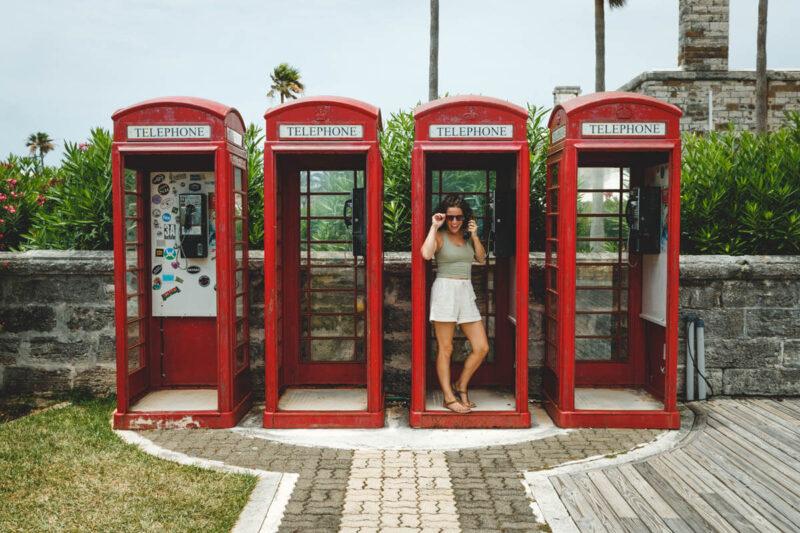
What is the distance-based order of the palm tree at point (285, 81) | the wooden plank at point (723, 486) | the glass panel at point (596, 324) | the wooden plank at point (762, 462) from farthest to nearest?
1. the palm tree at point (285, 81)
2. the glass panel at point (596, 324)
3. the wooden plank at point (762, 462)
4. the wooden plank at point (723, 486)

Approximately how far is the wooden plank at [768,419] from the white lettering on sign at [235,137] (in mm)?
5049

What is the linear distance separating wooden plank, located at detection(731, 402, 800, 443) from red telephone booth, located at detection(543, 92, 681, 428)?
800mm

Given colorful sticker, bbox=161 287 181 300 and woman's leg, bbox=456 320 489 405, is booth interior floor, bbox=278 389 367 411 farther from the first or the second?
colorful sticker, bbox=161 287 181 300

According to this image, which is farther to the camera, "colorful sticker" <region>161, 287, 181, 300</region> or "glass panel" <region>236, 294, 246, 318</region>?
"colorful sticker" <region>161, 287, 181, 300</region>

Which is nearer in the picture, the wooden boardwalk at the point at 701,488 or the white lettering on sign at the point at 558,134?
the wooden boardwalk at the point at 701,488

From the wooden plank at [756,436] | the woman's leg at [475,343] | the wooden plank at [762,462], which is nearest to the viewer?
the wooden plank at [762,462]

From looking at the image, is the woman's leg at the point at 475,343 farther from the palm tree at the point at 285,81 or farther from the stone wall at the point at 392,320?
the palm tree at the point at 285,81

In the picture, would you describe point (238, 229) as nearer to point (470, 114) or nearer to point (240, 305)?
point (240, 305)

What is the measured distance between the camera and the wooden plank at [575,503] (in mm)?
3608

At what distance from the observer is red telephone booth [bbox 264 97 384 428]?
538cm

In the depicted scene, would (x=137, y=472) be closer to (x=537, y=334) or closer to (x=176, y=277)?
(x=176, y=277)

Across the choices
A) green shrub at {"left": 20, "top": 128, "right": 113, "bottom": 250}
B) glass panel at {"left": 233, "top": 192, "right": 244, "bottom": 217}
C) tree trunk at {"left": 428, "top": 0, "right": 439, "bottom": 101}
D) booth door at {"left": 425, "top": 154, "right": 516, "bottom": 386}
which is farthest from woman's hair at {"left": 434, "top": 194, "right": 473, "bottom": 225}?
tree trunk at {"left": 428, "top": 0, "right": 439, "bottom": 101}

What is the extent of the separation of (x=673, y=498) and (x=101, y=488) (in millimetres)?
3559

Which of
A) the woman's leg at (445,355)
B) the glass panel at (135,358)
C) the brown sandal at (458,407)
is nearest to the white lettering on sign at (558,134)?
the woman's leg at (445,355)
